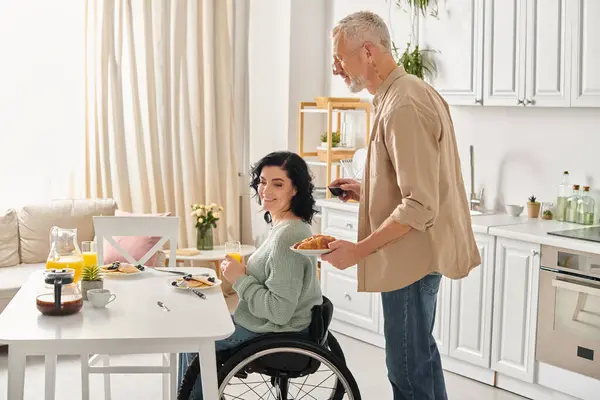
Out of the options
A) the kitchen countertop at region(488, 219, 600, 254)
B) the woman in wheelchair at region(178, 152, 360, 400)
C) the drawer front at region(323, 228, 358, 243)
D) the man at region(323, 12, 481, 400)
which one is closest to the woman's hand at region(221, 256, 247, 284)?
the woman in wheelchair at region(178, 152, 360, 400)

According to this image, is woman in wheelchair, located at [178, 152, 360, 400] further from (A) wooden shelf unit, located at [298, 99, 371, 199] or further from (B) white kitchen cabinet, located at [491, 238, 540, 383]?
(A) wooden shelf unit, located at [298, 99, 371, 199]

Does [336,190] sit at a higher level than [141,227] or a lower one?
higher

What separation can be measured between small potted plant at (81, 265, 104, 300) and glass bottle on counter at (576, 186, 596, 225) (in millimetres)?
2383

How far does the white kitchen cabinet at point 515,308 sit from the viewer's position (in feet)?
12.5

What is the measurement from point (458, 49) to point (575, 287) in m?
1.49

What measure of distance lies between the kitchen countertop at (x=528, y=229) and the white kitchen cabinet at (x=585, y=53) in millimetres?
601

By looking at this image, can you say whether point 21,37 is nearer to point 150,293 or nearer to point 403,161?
point 150,293

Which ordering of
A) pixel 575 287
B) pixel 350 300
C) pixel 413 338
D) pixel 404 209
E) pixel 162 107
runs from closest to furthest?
1. pixel 404 209
2. pixel 413 338
3. pixel 575 287
4. pixel 350 300
5. pixel 162 107

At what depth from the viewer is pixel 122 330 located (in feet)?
7.79

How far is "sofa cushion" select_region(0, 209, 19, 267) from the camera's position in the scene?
4746mm

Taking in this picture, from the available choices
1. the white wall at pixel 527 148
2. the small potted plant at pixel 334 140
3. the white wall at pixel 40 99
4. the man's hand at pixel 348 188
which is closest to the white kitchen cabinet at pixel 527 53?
the white wall at pixel 527 148

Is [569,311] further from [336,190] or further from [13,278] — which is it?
[13,278]

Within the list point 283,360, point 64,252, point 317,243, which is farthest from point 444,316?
point 64,252

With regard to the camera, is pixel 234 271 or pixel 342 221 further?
pixel 342 221
